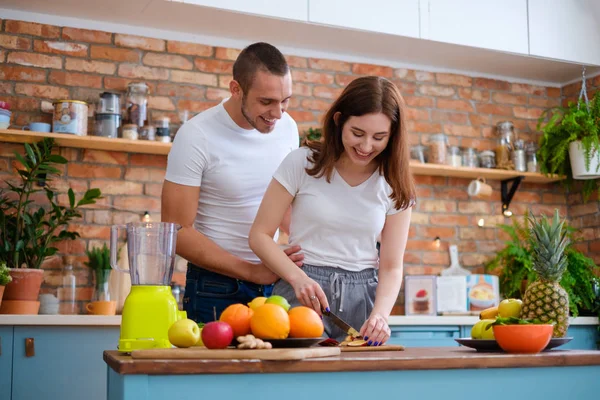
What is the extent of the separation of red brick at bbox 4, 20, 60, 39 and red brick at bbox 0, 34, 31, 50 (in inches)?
1.3

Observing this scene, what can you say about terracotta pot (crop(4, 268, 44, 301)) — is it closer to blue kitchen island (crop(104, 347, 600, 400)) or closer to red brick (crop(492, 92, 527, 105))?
blue kitchen island (crop(104, 347, 600, 400))

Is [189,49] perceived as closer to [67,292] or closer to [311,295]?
[67,292]

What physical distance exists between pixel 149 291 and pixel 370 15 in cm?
291

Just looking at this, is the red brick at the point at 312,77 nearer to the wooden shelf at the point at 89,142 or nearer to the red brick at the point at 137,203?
the wooden shelf at the point at 89,142

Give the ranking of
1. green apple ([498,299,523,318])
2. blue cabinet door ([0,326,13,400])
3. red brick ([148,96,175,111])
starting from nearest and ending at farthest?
green apple ([498,299,523,318]) → blue cabinet door ([0,326,13,400]) → red brick ([148,96,175,111])

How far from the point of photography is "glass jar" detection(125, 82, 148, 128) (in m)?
4.03

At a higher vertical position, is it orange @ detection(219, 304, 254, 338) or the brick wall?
the brick wall

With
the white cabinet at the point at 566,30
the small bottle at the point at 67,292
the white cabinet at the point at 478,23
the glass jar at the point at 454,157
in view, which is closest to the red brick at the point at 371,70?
the white cabinet at the point at 478,23

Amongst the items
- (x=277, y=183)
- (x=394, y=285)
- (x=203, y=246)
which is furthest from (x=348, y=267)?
(x=203, y=246)

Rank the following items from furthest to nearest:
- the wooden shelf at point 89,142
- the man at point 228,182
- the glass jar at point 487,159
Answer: the glass jar at point 487,159 < the wooden shelf at point 89,142 < the man at point 228,182

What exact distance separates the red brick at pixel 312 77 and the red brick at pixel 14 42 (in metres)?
1.46

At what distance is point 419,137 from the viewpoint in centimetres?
471

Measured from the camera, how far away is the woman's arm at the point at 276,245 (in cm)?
190

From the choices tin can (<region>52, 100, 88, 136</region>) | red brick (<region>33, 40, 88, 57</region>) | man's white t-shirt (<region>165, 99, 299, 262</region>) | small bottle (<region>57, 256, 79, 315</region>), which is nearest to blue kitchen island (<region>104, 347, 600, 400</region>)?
man's white t-shirt (<region>165, 99, 299, 262</region>)
